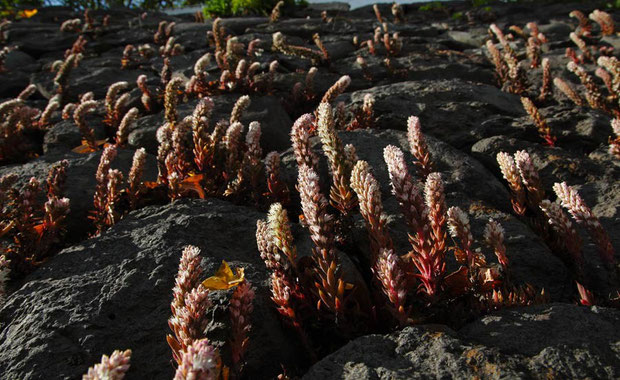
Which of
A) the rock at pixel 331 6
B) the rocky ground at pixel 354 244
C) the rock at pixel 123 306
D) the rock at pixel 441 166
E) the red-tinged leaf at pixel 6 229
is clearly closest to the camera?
the rocky ground at pixel 354 244

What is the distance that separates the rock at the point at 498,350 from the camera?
6.15 ft

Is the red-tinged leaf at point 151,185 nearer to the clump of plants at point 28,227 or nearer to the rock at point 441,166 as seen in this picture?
the clump of plants at point 28,227

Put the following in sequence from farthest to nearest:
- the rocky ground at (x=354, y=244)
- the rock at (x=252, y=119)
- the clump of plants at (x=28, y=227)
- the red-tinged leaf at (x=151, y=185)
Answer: the rock at (x=252, y=119) < the red-tinged leaf at (x=151, y=185) < the clump of plants at (x=28, y=227) < the rocky ground at (x=354, y=244)

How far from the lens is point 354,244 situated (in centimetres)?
313

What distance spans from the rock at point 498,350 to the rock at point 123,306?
575 millimetres

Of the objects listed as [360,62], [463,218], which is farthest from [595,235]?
[360,62]

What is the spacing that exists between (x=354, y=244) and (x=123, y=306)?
1586 millimetres

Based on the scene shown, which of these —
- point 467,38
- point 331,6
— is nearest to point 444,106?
point 467,38

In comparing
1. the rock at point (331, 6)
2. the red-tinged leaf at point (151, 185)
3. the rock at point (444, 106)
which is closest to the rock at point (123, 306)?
the red-tinged leaf at point (151, 185)

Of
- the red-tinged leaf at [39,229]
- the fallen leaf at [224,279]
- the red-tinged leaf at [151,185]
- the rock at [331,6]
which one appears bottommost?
the fallen leaf at [224,279]

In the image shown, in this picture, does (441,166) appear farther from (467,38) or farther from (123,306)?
(467,38)

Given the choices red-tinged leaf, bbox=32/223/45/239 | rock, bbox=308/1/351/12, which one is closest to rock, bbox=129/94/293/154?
red-tinged leaf, bbox=32/223/45/239

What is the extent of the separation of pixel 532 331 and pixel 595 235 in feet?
3.50

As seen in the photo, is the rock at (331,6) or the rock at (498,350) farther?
the rock at (331,6)
